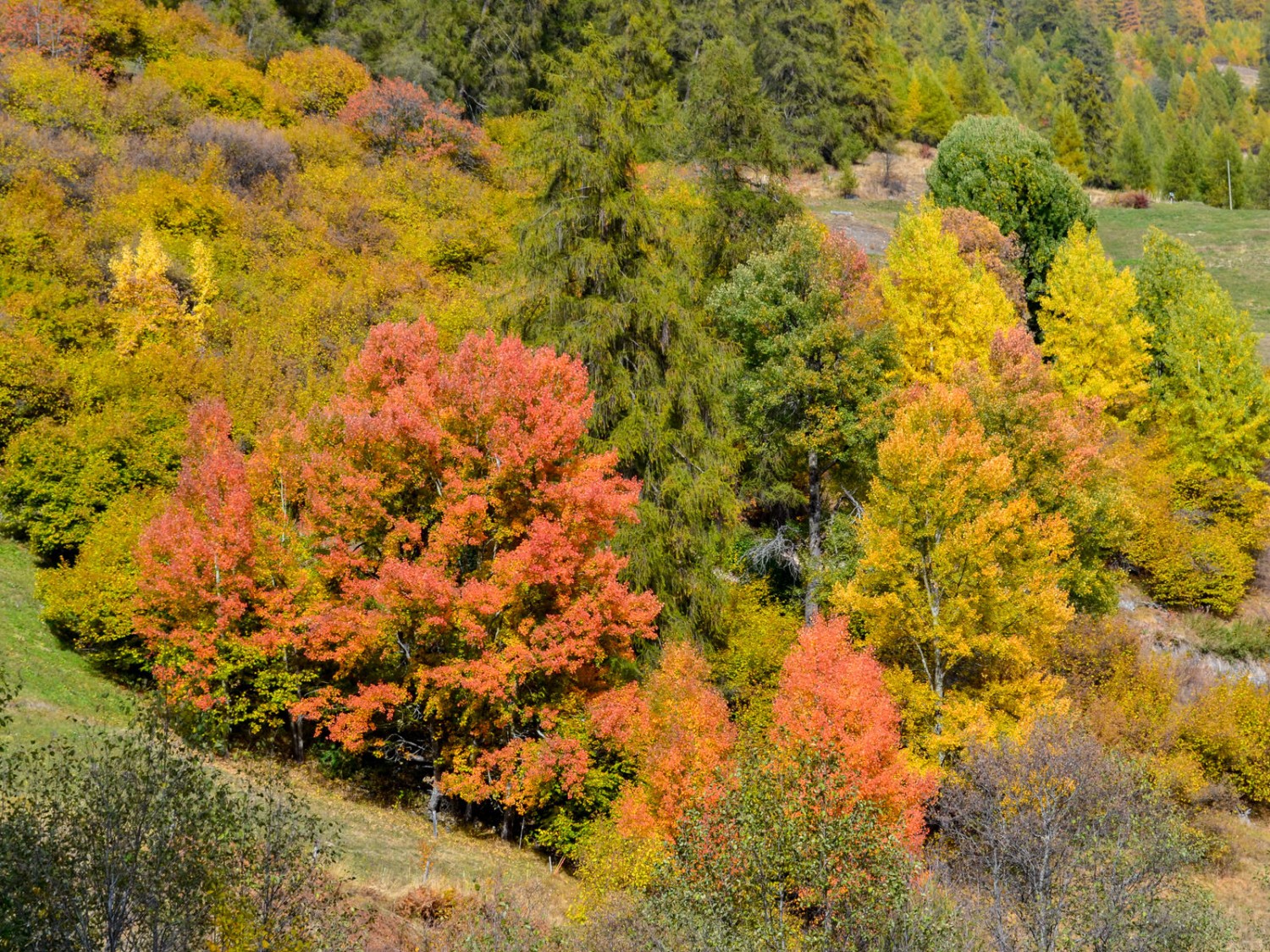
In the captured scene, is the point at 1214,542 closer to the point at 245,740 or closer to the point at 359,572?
the point at 359,572

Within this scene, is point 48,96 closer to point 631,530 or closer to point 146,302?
point 146,302

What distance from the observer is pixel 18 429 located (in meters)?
32.2

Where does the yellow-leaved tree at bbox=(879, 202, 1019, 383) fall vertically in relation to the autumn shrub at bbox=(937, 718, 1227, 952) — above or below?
above

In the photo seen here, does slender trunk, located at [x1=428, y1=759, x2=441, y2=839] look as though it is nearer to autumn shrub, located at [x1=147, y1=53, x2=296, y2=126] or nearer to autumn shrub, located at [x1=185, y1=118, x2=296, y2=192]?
autumn shrub, located at [x1=185, y1=118, x2=296, y2=192]

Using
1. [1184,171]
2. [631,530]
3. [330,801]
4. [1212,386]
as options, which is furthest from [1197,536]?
[1184,171]

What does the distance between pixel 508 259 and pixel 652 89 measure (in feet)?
131

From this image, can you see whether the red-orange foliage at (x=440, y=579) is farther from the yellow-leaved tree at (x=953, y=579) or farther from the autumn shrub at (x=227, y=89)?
the autumn shrub at (x=227, y=89)

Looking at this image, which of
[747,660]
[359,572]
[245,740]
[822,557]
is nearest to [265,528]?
[359,572]

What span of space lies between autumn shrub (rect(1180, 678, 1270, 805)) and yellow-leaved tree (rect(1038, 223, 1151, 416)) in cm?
1250

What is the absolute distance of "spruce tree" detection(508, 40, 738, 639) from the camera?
28859 millimetres

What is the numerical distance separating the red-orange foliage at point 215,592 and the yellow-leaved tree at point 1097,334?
3105 centimetres

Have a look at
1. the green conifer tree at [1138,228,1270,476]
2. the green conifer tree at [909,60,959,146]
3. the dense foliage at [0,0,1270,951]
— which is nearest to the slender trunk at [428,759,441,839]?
the dense foliage at [0,0,1270,951]

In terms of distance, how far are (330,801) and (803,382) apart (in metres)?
18.5

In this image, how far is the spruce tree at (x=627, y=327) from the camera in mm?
28859
